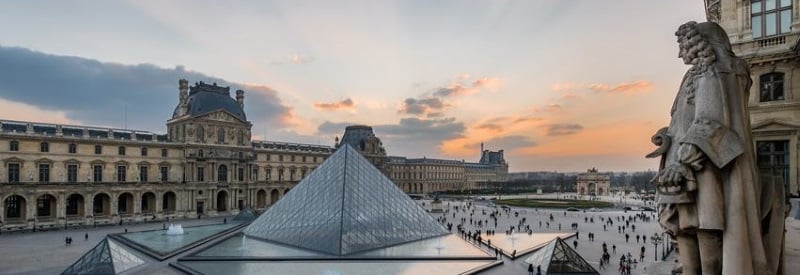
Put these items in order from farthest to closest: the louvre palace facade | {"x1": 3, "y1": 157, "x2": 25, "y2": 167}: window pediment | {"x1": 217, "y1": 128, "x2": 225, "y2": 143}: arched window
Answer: {"x1": 217, "y1": 128, "x2": 225, "y2": 143}: arched window → the louvre palace facade → {"x1": 3, "y1": 157, "x2": 25, "y2": 167}: window pediment

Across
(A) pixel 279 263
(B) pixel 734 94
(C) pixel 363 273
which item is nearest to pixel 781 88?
(B) pixel 734 94

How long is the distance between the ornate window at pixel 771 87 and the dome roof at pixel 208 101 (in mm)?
43745

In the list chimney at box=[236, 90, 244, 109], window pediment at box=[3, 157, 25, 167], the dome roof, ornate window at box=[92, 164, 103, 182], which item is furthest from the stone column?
chimney at box=[236, 90, 244, 109]

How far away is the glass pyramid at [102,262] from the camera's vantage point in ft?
53.6

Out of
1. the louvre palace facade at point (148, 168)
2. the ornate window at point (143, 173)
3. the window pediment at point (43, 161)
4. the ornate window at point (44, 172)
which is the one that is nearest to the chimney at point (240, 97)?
the louvre palace facade at point (148, 168)

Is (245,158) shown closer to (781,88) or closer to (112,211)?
(112,211)

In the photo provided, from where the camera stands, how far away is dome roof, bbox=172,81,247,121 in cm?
4609

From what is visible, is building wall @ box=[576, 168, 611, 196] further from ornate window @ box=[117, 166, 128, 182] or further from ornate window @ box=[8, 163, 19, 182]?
ornate window @ box=[8, 163, 19, 182]

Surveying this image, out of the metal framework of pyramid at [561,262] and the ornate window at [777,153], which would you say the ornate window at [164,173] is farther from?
the ornate window at [777,153]

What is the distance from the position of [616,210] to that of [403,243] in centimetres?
3867

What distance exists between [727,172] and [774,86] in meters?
12.9

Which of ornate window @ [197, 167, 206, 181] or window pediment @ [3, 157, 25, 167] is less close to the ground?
window pediment @ [3, 157, 25, 167]

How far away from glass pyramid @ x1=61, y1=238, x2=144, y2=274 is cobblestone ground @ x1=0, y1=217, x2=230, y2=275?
1718 mm

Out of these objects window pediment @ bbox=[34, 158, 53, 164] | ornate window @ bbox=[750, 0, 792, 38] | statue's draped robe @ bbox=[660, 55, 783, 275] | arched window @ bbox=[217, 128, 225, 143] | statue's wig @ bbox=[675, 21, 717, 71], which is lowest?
window pediment @ bbox=[34, 158, 53, 164]
